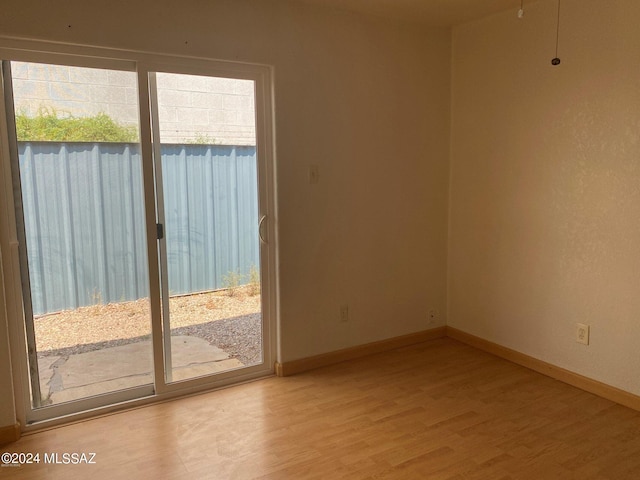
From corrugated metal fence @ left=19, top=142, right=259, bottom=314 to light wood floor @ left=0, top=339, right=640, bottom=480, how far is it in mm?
747

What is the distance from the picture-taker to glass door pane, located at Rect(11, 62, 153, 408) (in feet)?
8.25

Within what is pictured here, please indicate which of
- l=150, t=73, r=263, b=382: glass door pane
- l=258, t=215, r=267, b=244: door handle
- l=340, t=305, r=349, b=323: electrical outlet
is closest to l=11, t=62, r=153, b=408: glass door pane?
l=150, t=73, r=263, b=382: glass door pane

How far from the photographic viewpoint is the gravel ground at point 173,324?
266cm

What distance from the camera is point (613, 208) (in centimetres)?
277

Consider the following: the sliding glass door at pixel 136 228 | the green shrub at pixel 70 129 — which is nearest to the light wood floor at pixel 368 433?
the sliding glass door at pixel 136 228

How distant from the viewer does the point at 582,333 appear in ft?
9.80

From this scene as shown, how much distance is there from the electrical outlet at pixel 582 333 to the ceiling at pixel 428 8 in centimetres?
212

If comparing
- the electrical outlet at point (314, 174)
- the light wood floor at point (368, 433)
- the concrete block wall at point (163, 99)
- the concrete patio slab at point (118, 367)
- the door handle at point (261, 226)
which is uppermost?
the concrete block wall at point (163, 99)

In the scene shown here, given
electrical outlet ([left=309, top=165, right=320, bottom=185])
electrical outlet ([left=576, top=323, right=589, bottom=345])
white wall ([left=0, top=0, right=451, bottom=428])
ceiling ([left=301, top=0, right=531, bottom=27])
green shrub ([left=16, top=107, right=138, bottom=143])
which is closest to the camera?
green shrub ([left=16, top=107, right=138, bottom=143])

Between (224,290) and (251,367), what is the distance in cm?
56

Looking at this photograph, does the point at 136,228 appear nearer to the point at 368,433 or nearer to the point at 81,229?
the point at 81,229

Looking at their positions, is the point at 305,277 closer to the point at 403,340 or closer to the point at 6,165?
the point at 403,340

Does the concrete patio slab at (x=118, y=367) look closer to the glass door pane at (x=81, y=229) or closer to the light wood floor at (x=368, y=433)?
the glass door pane at (x=81, y=229)

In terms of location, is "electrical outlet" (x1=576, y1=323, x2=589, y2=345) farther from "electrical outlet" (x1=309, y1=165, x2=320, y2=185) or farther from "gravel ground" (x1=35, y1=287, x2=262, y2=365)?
"gravel ground" (x1=35, y1=287, x2=262, y2=365)
